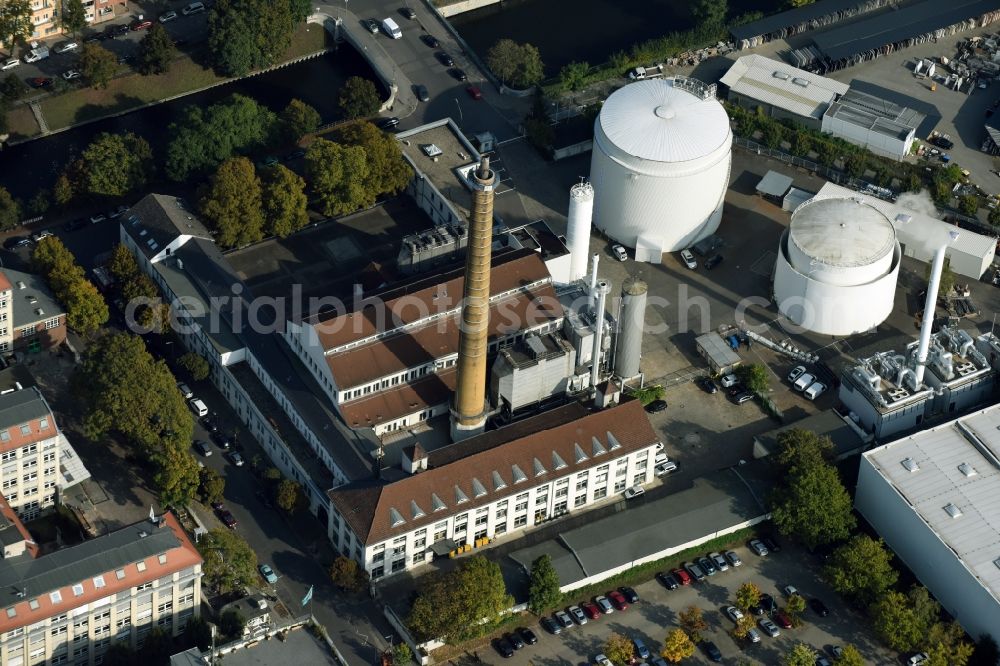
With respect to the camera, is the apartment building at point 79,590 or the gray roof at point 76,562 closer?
the apartment building at point 79,590

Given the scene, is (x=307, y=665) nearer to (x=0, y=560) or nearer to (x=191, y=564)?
(x=191, y=564)

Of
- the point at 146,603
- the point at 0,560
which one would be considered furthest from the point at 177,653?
the point at 0,560

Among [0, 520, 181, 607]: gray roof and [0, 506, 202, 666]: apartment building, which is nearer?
[0, 506, 202, 666]: apartment building

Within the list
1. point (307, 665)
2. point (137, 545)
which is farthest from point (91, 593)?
point (307, 665)
